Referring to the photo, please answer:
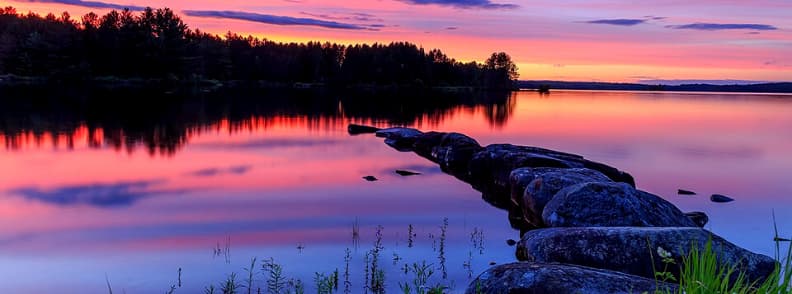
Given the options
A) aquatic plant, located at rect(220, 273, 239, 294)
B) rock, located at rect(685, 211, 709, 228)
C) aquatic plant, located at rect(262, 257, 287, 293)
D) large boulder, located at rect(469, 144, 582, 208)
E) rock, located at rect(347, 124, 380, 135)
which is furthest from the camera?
rock, located at rect(347, 124, 380, 135)

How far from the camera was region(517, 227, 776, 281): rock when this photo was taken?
8.17 metres

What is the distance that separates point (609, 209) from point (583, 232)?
91.7 inches

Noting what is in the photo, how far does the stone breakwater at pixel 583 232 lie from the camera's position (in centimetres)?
672

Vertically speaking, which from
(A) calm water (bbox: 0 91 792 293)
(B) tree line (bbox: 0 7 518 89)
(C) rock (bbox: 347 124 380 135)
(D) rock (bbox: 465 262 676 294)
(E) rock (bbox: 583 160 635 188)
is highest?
(B) tree line (bbox: 0 7 518 89)

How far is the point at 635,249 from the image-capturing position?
8461 mm

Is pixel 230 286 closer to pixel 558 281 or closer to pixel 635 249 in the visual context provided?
pixel 558 281

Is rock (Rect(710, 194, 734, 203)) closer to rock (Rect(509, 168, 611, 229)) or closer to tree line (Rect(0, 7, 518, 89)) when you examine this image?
rock (Rect(509, 168, 611, 229))

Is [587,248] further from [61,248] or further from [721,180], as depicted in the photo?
[721,180]

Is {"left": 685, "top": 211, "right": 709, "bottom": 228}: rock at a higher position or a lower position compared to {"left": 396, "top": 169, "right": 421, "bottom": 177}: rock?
higher

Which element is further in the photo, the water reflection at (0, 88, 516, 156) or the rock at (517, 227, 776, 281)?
the water reflection at (0, 88, 516, 156)

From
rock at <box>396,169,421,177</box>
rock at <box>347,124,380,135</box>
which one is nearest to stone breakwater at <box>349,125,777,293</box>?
rock at <box>396,169,421,177</box>

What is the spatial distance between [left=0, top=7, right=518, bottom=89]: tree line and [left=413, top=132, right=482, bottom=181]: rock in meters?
90.2

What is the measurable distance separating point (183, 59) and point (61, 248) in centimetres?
10736

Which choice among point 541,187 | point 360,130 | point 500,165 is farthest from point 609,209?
point 360,130
